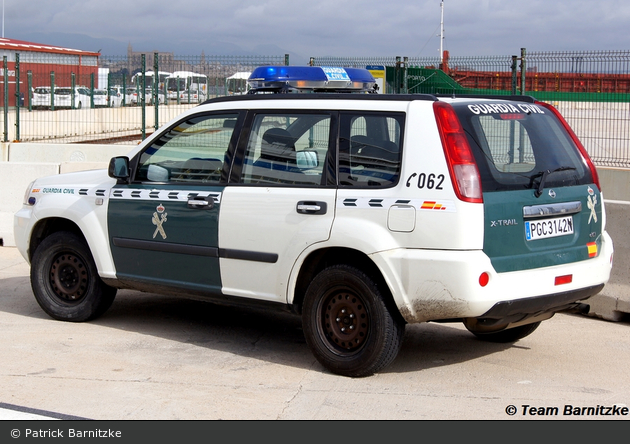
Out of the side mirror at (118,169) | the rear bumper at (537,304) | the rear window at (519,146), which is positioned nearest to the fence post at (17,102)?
the side mirror at (118,169)

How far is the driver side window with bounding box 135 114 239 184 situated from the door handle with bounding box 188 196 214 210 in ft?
0.52

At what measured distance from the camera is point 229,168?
6.16 meters

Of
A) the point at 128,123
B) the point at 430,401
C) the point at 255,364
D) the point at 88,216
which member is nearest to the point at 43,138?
the point at 128,123

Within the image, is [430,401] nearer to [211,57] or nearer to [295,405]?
[295,405]

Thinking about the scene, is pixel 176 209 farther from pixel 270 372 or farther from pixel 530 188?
pixel 530 188

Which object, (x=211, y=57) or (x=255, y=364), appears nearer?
(x=255, y=364)

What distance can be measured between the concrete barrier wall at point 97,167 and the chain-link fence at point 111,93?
1092 millimetres

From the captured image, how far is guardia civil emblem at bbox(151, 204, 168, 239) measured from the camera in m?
6.39

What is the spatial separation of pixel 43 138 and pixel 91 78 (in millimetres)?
4554

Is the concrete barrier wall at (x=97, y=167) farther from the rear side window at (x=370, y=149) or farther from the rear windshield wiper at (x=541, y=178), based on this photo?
the rear side window at (x=370, y=149)

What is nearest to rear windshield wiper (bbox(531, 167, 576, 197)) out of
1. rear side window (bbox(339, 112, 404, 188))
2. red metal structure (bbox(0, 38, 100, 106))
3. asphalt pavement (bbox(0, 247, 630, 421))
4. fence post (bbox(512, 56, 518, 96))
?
rear side window (bbox(339, 112, 404, 188))

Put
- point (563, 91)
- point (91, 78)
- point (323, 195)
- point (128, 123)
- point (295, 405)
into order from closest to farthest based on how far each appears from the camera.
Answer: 1. point (295, 405)
2. point (323, 195)
3. point (563, 91)
4. point (128, 123)
5. point (91, 78)

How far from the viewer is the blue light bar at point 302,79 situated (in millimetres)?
6496

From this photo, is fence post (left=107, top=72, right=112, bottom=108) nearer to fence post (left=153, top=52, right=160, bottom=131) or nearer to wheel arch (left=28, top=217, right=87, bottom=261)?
fence post (left=153, top=52, right=160, bottom=131)
